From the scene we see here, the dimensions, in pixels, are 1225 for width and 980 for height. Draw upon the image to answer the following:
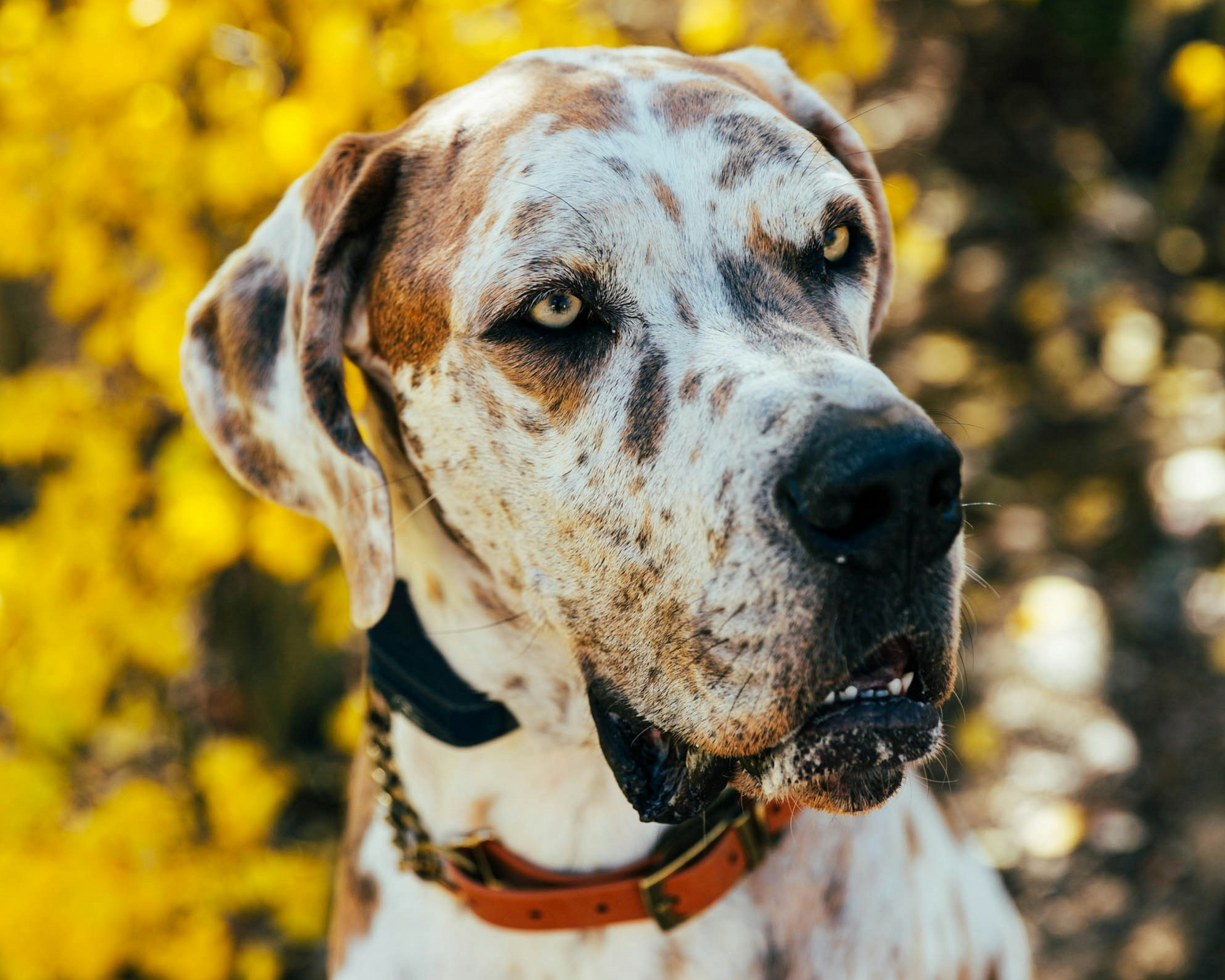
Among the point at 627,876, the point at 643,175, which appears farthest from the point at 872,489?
the point at 627,876

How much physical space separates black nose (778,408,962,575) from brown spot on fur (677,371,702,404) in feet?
0.83

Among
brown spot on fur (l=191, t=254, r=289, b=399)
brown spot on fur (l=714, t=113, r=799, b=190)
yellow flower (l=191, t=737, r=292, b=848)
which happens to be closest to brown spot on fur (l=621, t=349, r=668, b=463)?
brown spot on fur (l=714, t=113, r=799, b=190)

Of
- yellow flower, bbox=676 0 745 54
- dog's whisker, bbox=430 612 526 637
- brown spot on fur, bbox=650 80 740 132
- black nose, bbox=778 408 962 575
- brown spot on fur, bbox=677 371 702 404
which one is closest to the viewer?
black nose, bbox=778 408 962 575

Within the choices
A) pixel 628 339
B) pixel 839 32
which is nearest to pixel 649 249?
pixel 628 339

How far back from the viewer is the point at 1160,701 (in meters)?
4.51

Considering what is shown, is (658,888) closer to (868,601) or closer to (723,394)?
(868,601)

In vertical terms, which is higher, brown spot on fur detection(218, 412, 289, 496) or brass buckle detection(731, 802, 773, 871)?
brown spot on fur detection(218, 412, 289, 496)

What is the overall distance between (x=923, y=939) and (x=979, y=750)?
2.44m

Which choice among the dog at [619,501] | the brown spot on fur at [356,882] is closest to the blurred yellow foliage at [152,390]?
the dog at [619,501]

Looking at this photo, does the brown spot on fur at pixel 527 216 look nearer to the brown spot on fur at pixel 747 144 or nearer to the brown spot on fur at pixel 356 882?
the brown spot on fur at pixel 747 144

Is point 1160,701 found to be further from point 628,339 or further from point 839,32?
point 628,339

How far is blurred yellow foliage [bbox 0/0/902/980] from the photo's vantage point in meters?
2.77

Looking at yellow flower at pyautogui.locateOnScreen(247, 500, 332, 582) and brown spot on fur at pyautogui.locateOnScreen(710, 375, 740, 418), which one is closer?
brown spot on fur at pyautogui.locateOnScreen(710, 375, 740, 418)

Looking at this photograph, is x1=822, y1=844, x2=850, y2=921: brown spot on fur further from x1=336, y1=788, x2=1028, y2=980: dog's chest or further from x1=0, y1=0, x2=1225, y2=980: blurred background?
x1=0, y1=0, x2=1225, y2=980: blurred background
